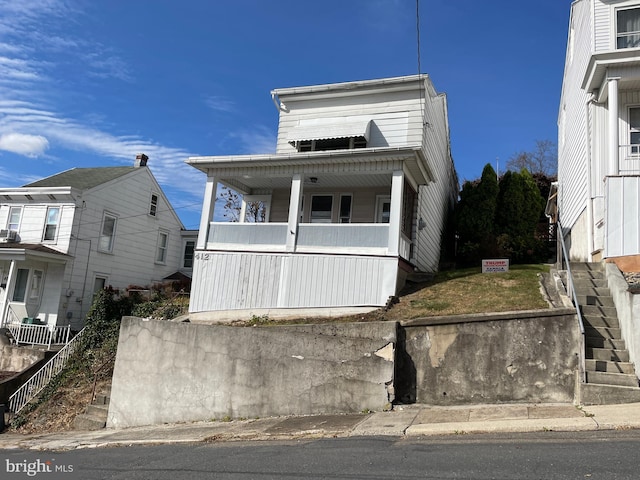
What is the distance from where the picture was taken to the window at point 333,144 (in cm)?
1639

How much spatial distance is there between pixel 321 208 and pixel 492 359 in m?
9.28

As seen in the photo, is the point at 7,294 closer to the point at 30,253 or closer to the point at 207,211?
the point at 30,253

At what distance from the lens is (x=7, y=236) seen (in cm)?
2116

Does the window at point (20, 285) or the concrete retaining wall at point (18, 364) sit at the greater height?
the window at point (20, 285)

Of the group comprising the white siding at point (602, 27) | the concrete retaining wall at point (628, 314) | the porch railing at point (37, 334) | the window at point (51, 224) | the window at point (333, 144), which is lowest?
the porch railing at point (37, 334)

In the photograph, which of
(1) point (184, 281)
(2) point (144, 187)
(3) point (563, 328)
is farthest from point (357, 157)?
(2) point (144, 187)

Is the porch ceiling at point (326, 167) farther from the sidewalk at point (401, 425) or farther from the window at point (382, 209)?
the sidewalk at point (401, 425)

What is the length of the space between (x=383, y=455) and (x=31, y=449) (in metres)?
8.30

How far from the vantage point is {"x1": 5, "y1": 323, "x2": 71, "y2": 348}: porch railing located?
18234mm

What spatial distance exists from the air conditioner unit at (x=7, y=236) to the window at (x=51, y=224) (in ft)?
4.98

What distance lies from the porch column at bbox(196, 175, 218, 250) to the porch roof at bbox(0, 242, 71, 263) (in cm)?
865

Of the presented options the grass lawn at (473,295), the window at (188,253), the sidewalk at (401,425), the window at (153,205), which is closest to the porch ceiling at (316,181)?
the grass lawn at (473,295)

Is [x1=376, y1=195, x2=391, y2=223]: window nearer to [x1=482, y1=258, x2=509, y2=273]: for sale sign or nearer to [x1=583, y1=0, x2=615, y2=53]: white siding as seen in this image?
[x1=482, y1=258, x2=509, y2=273]: for sale sign

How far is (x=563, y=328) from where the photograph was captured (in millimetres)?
8133
